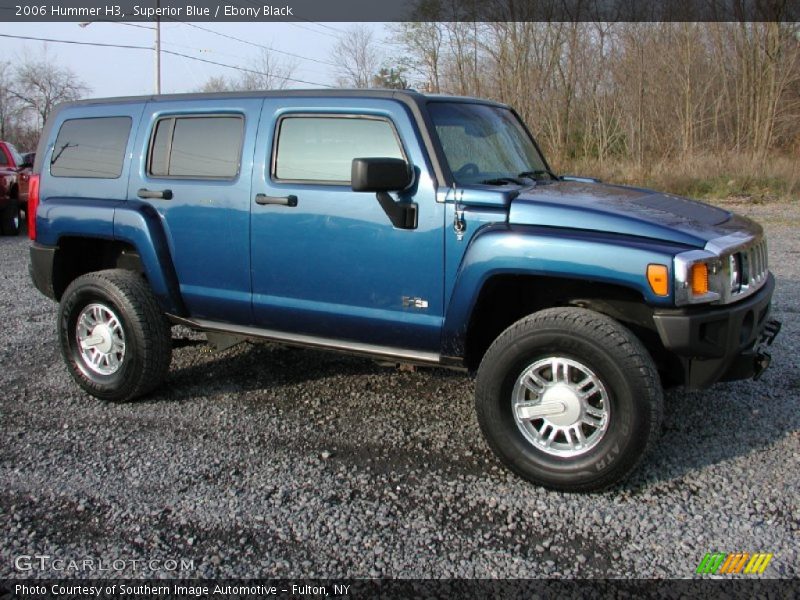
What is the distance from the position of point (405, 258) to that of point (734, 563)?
2009mm

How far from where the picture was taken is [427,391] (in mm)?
4762

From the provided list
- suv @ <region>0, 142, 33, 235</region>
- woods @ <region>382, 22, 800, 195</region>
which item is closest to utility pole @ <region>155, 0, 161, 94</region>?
woods @ <region>382, 22, 800, 195</region>

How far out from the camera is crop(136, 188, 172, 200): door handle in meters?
4.36

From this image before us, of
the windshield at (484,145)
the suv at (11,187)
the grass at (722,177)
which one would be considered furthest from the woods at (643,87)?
the windshield at (484,145)

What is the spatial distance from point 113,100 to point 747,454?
4.45 metres

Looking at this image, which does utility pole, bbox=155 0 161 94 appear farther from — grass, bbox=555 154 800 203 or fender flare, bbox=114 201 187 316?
fender flare, bbox=114 201 187 316

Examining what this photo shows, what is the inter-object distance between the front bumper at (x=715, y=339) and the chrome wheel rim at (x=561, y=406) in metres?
0.40

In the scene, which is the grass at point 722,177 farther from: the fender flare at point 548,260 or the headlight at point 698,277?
the fender flare at point 548,260

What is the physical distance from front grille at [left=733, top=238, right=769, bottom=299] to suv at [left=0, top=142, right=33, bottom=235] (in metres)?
12.9

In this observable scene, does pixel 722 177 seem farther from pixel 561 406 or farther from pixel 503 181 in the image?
pixel 561 406

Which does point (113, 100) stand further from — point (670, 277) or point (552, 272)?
point (670, 277)

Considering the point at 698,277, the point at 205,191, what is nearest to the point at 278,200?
the point at 205,191

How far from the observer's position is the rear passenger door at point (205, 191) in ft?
13.7

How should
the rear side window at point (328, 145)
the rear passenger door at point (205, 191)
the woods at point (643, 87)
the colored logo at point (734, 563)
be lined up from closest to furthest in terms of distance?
the colored logo at point (734, 563) < the rear side window at point (328, 145) < the rear passenger door at point (205, 191) < the woods at point (643, 87)
